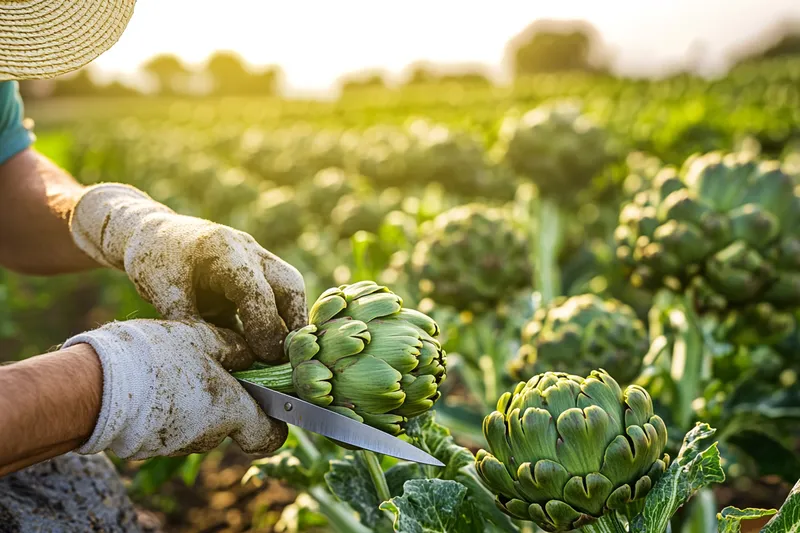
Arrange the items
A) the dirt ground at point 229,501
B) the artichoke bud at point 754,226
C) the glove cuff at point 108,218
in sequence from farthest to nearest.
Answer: the dirt ground at point 229,501, the artichoke bud at point 754,226, the glove cuff at point 108,218

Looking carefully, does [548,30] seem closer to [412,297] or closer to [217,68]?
[217,68]

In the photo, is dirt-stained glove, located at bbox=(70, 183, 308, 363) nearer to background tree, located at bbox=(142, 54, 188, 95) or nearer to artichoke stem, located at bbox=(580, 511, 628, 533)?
artichoke stem, located at bbox=(580, 511, 628, 533)

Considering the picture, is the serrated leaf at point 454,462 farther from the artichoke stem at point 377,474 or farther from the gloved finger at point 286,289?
the gloved finger at point 286,289

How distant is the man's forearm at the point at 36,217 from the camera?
2.10 metres

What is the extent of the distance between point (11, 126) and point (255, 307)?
1.34m

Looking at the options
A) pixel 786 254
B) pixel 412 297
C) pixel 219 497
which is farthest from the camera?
pixel 219 497

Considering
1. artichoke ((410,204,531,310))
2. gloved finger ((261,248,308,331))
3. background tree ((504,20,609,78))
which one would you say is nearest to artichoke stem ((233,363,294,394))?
gloved finger ((261,248,308,331))

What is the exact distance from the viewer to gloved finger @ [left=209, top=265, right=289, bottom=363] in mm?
1446

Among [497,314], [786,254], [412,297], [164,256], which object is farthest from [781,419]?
[164,256]

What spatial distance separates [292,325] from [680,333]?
4.21 ft

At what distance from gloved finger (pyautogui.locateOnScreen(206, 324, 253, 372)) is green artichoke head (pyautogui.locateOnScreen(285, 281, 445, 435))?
151 millimetres

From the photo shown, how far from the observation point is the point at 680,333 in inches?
88.8

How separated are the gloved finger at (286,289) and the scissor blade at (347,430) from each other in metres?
0.22

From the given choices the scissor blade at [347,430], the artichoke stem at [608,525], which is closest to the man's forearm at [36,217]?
the scissor blade at [347,430]
